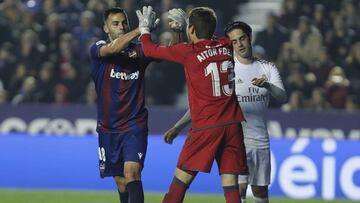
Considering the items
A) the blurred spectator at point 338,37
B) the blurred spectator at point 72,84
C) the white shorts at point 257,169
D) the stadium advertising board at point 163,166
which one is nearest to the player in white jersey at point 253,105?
the white shorts at point 257,169

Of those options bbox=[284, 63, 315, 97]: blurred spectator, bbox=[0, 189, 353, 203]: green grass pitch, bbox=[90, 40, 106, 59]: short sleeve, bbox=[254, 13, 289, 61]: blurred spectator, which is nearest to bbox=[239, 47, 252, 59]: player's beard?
bbox=[90, 40, 106, 59]: short sleeve

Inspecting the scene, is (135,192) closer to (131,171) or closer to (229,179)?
(131,171)

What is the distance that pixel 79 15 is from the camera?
66.2ft

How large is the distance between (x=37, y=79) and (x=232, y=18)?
12.9 feet

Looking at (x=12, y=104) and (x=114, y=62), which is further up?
(x=114, y=62)

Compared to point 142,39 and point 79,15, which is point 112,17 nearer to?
point 142,39

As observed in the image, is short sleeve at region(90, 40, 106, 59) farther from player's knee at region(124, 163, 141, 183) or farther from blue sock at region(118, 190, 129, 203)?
blue sock at region(118, 190, 129, 203)

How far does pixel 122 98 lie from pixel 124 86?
0.36ft

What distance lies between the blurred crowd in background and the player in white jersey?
7.12 metres

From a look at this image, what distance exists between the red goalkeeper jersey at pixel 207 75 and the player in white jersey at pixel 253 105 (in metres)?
1.40

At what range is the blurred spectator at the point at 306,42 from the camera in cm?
1928

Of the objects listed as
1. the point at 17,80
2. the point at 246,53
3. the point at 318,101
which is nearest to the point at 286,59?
the point at 318,101

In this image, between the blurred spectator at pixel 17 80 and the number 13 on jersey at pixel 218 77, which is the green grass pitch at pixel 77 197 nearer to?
the blurred spectator at pixel 17 80

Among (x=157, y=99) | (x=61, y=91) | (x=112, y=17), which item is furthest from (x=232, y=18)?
(x=112, y=17)
